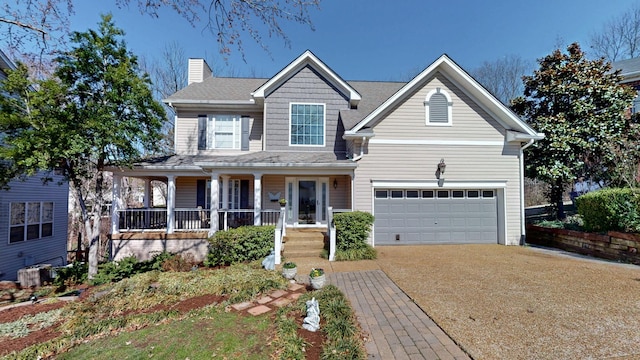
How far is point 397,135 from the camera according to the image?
10.3 meters

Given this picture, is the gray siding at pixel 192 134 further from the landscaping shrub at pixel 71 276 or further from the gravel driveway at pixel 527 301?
the gravel driveway at pixel 527 301

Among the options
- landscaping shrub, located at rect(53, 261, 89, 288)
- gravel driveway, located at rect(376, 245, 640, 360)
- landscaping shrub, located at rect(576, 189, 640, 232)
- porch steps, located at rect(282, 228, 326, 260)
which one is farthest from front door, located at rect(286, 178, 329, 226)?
landscaping shrub, located at rect(576, 189, 640, 232)

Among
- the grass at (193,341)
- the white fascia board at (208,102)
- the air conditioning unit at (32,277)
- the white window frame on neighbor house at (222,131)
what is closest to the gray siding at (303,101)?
the white fascia board at (208,102)

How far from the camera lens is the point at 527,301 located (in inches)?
197

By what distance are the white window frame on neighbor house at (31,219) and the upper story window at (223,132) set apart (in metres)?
7.43

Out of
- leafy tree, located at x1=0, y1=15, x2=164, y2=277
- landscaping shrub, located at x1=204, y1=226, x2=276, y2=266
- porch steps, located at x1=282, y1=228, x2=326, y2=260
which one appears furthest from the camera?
porch steps, located at x1=282, y1=228, x2=326, y2=260

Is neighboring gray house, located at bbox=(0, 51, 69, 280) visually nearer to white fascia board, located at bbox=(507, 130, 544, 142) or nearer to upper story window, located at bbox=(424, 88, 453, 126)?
upper story window, located at bbox=(424, 88, 453, 126)

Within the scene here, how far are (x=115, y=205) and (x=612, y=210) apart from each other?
16.6 m

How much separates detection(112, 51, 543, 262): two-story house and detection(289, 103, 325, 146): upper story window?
44 millimetres

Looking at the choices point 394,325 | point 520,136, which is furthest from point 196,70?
point 520,136

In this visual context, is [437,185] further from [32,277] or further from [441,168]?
[32,277]

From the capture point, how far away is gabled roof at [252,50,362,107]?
11188mm

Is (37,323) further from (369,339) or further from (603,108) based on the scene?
(603,108)

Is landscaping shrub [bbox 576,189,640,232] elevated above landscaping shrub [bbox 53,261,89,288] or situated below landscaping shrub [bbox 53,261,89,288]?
above
